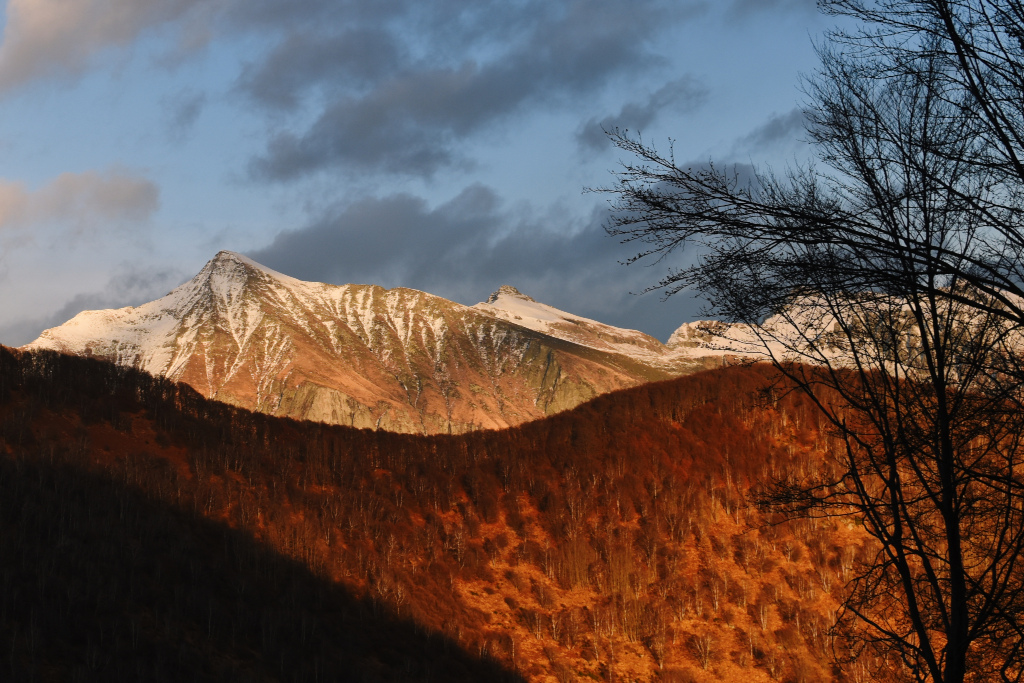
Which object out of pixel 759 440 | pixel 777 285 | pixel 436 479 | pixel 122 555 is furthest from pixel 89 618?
pixel 759 440

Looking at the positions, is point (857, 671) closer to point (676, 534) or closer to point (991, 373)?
point (676, 534)

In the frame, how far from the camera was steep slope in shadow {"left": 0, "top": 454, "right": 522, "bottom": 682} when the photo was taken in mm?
18250

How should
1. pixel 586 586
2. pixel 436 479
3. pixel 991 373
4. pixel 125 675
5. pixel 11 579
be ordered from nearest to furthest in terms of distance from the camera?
1. pixel 991 373
2. pixel 125 675
3. pixel 11 579
4. pixel 586 586
5. pixel 436 479

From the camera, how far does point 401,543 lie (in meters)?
29.4

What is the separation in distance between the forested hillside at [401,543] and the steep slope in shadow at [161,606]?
0.08m

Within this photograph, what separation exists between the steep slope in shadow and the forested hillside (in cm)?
8

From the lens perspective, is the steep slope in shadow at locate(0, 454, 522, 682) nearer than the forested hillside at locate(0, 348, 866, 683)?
Yes

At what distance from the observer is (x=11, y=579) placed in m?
19.3

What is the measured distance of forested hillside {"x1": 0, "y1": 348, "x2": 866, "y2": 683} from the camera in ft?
68.9

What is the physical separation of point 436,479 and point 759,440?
577 inches

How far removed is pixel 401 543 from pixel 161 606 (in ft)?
32.1

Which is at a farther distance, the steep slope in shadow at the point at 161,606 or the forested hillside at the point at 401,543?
the forested hillside at the point at 401,543

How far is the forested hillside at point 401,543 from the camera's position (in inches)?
827

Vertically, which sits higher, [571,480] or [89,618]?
[571,480]
